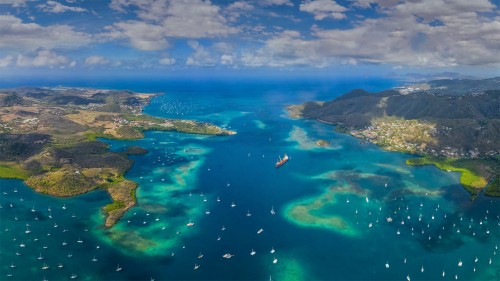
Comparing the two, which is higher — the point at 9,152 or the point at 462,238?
the point at 9,152

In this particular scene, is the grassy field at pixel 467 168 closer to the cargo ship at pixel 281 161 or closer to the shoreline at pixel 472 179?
the shoreline at pixel 472 179

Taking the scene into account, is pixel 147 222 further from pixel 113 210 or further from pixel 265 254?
pixel 265 254

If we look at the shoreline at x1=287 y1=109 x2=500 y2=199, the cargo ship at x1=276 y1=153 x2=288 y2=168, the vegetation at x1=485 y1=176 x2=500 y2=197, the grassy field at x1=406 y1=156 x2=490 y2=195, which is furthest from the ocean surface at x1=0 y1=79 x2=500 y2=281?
the cargo ship at x1=276 y1=153 x2=288 y2=168

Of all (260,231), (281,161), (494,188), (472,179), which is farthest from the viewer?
(281,161)

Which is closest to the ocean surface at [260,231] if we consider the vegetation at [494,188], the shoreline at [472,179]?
the shoreline at [472,179]

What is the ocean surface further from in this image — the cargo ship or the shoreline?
the cargo ship

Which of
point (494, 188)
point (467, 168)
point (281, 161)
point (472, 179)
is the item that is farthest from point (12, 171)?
point (467, 168)

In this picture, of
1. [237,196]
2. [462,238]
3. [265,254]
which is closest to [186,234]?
[265,254]

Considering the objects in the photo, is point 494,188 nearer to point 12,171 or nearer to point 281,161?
point 281,161
